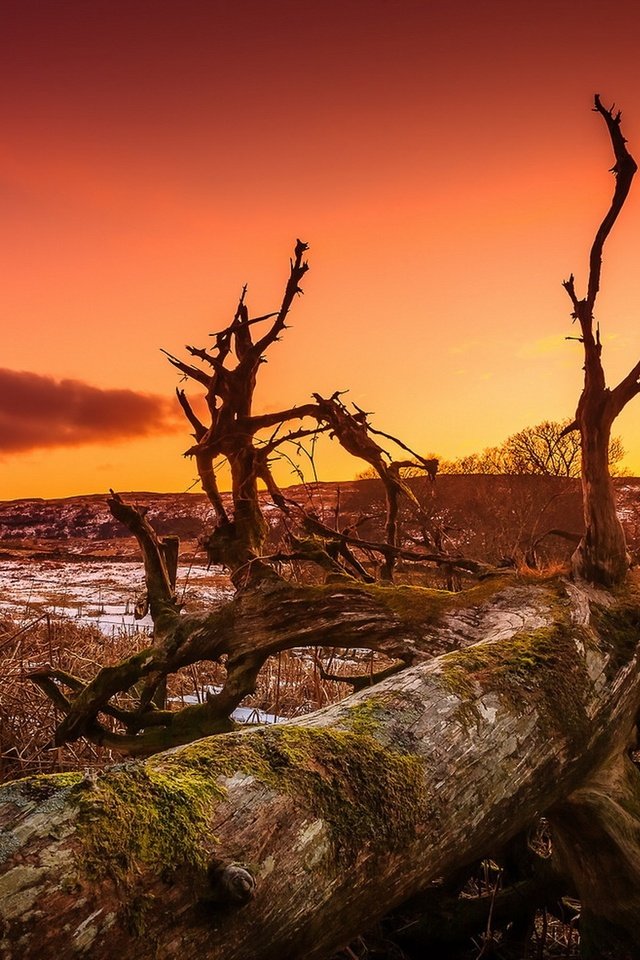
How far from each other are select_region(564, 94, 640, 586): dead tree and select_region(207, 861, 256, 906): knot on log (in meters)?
2.88

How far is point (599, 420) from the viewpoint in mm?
4062

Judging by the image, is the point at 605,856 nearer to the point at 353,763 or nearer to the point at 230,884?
the point at 353,763

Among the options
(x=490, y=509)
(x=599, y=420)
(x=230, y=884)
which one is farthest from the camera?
(x=490, y=509)

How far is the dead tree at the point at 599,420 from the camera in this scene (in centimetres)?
388

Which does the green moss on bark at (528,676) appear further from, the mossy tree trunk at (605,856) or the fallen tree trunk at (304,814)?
the mossy tree trunk at (605,856)

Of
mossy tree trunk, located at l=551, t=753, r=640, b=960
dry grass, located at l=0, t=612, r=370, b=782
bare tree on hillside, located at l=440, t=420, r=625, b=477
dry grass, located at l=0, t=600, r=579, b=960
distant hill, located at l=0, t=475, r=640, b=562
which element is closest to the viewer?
mossy tree trunk, located at l=551, t=753, r=640, b=960

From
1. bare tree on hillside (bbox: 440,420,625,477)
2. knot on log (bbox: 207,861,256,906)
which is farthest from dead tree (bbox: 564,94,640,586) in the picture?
bare tree on hillside (bbox: 440,420,625,477)

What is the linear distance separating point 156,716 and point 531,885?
7.36 feet

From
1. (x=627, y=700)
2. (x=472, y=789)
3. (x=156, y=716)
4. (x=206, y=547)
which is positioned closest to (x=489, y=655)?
(x=472, y=789)

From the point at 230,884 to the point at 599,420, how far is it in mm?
3358

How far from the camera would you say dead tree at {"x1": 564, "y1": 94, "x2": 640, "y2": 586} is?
3.88m

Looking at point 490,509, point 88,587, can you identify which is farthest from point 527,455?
point 88,587

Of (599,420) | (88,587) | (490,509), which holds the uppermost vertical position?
(599,420)

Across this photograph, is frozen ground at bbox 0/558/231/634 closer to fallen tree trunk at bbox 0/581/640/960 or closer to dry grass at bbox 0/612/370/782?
dry grass at bbox 0/612/370/782
